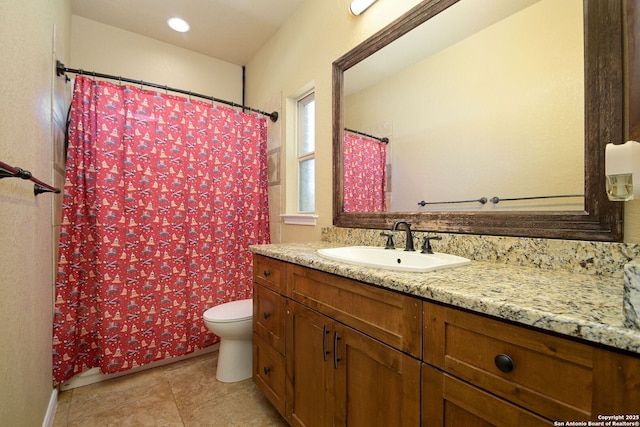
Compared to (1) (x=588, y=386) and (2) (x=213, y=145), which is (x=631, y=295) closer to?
(1) (x=588, y=386)

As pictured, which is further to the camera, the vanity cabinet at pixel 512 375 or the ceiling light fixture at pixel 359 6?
the ceiling light fixture at pixel 359 6

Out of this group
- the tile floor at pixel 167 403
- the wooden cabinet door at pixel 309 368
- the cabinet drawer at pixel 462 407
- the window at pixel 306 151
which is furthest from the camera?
the window at pixel 306 151

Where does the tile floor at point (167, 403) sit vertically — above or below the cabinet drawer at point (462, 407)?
below

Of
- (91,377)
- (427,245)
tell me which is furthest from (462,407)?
(91,377)

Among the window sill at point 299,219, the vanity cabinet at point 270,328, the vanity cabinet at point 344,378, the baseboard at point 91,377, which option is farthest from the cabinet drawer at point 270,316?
the baseboard at point 91,377

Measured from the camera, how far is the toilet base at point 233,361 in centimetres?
183

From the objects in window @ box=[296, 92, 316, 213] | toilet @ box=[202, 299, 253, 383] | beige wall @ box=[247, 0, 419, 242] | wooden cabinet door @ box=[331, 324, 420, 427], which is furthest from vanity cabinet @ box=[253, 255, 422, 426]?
window @ box=[296, 92, 316, 213]

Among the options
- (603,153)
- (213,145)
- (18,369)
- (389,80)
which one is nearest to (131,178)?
(213,145)

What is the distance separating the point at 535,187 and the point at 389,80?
0.91 meters

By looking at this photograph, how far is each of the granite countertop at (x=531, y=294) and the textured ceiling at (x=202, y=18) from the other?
7.11 feet

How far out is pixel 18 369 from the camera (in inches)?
37.7

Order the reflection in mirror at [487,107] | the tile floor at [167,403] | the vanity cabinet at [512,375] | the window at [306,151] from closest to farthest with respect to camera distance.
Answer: the vanity cabinet at [512,375]
the reflection in mirror at [487,107]
the tile floor at [167,403]
the window at [306,151]

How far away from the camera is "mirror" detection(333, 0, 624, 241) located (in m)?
0.81

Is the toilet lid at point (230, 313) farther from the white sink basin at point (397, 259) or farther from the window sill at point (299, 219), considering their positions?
the white sink basin at point (397, 259)
